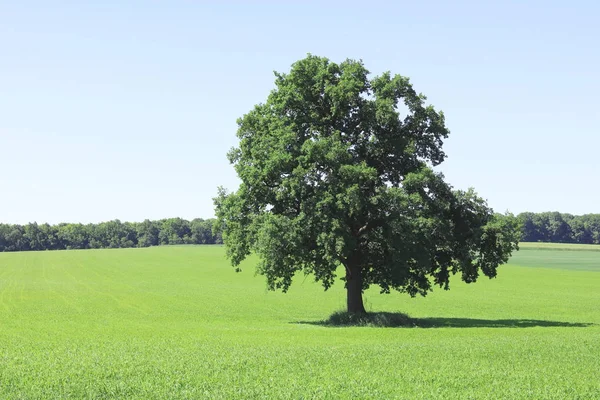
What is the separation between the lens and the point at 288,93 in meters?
44.8

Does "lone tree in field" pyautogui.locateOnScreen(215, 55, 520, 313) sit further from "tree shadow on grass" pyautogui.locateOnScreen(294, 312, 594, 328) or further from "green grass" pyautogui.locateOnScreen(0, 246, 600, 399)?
"green grass" pyautogui.locateOnScreen(0, 246, 600, 399)

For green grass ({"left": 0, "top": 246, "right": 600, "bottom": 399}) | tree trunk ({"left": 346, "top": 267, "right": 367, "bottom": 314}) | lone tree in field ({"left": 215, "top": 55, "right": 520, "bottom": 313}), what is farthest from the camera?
A: tree trunk ({"left": 346, "top": 267, "right": 367, "bottom": 314})

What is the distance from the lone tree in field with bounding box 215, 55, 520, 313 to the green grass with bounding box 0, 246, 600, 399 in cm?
Result: 462

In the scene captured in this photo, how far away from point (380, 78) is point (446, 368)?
25942mm

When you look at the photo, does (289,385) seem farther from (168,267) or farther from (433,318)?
A: (168,267)

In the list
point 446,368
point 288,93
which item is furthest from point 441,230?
point 446,368

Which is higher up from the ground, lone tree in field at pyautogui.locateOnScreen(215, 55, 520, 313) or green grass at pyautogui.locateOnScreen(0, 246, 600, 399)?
lone tree in field at pyautogui.locateOnScreen(215, 55, 520, 313)

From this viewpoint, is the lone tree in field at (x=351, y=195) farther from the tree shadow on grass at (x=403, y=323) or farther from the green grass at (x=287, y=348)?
the green grass at (x=287, y=348)

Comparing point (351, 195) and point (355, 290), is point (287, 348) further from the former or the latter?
point (355, 290)

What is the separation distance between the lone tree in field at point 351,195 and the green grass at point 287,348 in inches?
182

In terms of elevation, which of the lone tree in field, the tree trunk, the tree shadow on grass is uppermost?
the lone tree in field

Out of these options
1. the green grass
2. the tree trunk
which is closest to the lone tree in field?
the tree trunk

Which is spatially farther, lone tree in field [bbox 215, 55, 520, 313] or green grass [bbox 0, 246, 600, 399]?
lone tree in field [bbox 215, 55, 520, 313]

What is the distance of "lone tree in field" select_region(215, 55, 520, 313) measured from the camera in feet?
138
